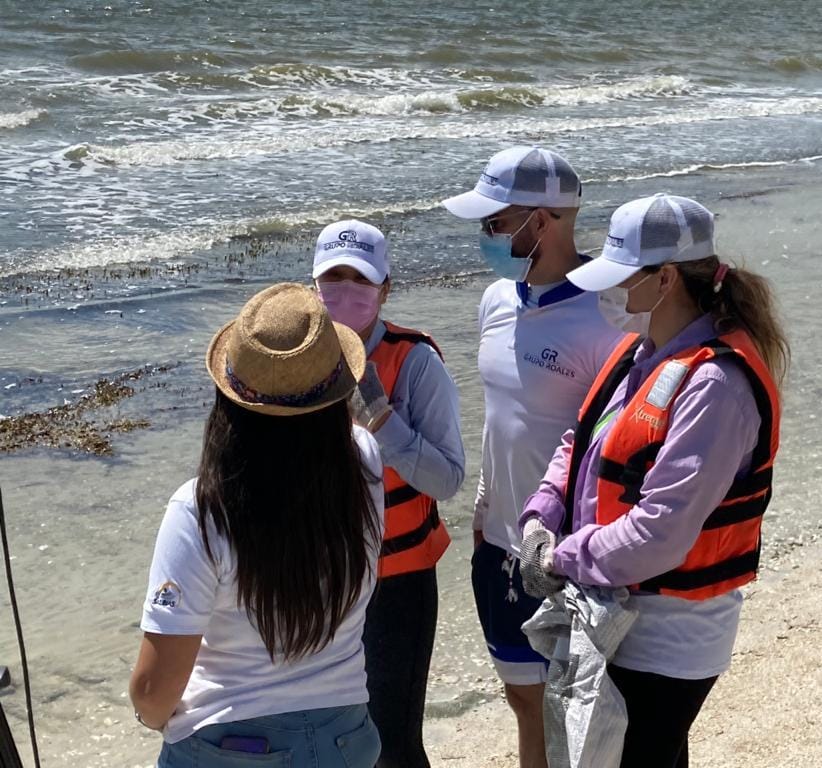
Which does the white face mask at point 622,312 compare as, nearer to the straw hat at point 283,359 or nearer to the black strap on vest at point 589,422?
the black strap on vest at point 589,422

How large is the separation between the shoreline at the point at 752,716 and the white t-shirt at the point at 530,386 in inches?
41.4

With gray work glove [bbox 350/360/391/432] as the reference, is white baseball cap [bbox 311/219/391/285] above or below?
above

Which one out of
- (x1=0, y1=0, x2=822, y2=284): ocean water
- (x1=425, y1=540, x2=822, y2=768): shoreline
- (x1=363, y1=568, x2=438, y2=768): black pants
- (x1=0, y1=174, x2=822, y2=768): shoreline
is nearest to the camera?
(x1=363, y1=568, x2=438, y2=768): black pants

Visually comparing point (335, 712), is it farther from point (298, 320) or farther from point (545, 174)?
point (545, 174)

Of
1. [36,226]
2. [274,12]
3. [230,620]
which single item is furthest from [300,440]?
[274,12]

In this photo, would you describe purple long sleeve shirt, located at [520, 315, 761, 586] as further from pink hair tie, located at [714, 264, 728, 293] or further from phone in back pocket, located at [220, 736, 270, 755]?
phone in back pocket, located at [220, 736, 270, 755]

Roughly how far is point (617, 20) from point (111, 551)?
34650 millimetres

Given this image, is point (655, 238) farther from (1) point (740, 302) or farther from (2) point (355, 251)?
(2) point (355, 251)

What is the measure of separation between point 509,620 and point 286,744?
3.88 ft

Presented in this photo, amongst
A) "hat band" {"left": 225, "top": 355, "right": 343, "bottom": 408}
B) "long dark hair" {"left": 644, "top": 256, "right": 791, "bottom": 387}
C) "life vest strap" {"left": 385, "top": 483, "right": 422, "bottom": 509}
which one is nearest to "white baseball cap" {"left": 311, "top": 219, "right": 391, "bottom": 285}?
"life vest strap" {"left": 385, "top": 483, "right": 422, "bottom": 509}

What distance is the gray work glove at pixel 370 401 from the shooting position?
3.24m

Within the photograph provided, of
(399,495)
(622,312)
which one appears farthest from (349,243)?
(622,312)

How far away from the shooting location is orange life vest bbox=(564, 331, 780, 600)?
2.84 meters

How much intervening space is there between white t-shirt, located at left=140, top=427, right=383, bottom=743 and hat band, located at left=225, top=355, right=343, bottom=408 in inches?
8.5
